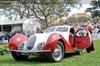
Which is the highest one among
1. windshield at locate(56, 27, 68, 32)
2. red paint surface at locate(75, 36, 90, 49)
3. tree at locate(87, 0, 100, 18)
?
windshield at locate(56, 27, 68, 32)

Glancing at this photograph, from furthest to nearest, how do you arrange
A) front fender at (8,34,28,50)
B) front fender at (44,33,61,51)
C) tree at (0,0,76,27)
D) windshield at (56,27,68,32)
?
1. tree at (0,0,76,27)
2. windshield at (56,27,68,32)
3. front fender at (8,34,28,50)
4. front fender at (44,33,61,51)

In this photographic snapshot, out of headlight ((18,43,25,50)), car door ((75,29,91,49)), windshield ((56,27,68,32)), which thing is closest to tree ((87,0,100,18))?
car door ((75,29,91,49))

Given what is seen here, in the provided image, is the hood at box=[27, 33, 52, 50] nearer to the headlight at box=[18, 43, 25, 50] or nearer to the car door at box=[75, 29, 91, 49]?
the headlight at box=[18, 43, 25, 50]

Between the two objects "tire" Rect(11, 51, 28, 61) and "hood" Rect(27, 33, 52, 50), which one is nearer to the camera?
"hood" Rect(27, 33, 52, 50)

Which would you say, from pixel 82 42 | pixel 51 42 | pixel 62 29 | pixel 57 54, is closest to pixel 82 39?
pixel 82 42

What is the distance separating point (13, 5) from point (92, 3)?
38.6m

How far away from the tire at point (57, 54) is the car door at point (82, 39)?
6.45ft

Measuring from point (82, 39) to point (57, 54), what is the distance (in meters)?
2.69

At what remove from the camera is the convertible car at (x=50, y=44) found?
42.9 ft

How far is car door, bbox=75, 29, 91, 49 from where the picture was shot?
15632 mm

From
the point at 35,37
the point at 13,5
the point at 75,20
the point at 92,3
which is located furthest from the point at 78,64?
the point at 92,3

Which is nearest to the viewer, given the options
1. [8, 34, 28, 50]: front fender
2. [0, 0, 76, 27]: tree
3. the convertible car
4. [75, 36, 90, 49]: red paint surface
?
the convertible car

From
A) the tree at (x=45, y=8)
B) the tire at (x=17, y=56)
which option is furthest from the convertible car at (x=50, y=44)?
the tree at (x=45, y=8)

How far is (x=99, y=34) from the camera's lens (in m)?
39.8
